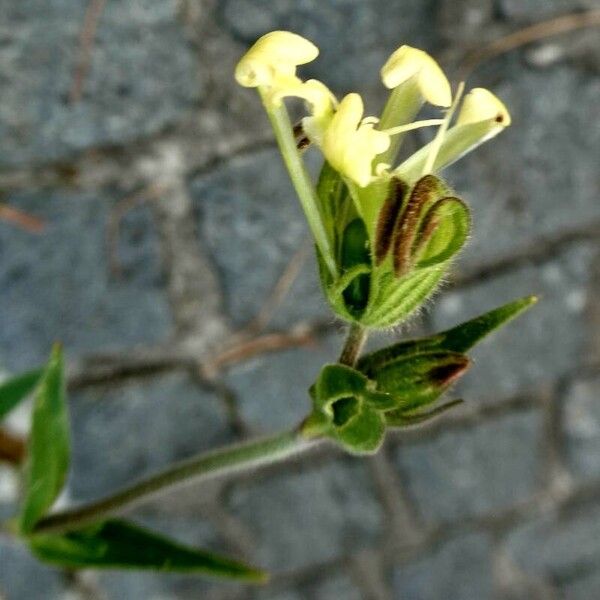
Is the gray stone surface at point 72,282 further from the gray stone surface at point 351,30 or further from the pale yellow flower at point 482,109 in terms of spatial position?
the pale yellow flower at point 482,109

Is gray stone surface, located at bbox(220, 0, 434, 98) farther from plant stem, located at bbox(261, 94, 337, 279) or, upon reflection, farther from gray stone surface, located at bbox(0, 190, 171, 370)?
plant stem, located at bbox(261, 94, 337, 279)

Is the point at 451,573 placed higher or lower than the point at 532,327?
lower

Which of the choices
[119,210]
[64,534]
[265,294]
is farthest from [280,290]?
[64,534]

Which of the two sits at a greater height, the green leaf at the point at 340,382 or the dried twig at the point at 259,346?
the dried twig at the point at 259,346

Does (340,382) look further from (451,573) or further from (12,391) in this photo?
(451,573)

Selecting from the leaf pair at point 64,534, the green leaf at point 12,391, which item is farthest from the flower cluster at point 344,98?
the green leaf at point 12,391

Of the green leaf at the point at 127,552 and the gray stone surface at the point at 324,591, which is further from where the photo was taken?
the gray stone surface at the point at 324,591

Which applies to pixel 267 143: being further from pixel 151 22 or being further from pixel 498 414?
pixel 498 414
